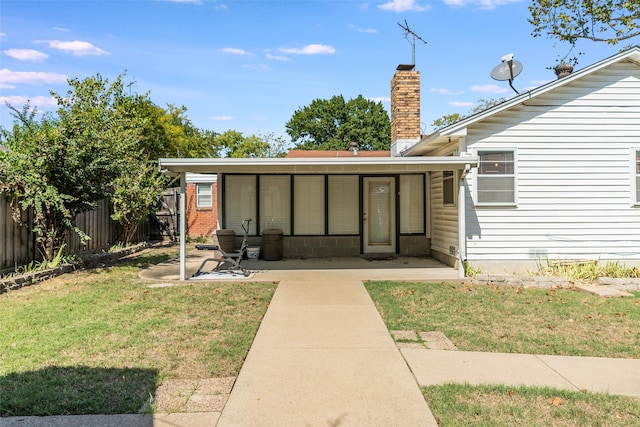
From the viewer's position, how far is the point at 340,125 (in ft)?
148

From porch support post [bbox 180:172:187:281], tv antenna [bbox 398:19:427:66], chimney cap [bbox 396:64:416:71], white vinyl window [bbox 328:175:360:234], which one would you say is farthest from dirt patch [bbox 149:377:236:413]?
tv antenna [bbox 398:19:427:66]

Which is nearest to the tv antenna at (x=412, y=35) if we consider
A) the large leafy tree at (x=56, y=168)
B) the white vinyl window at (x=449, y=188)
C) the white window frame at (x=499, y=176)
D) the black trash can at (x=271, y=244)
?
the white vinyl window at (x=449, y=188)

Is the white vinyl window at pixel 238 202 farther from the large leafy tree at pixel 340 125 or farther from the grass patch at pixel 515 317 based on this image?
the large leafy tree at pixel 340 125

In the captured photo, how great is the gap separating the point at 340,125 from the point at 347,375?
140 ft

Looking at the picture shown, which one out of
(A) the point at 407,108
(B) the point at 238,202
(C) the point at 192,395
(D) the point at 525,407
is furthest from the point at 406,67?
(C) the point at 192,395

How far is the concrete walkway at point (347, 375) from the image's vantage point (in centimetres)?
303

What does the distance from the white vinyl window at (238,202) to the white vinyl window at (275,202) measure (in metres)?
0.29

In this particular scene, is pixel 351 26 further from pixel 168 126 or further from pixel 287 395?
pixel 168 126

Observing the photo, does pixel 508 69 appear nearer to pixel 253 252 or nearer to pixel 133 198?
pixel 253 252

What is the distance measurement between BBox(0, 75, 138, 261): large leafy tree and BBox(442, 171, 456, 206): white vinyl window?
7.92 meters

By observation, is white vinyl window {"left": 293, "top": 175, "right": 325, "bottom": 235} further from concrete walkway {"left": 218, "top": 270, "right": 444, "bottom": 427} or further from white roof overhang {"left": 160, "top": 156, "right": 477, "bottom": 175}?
concrete walkway {"left": 218, "top": 270, "right": 444, "bottom": 427}

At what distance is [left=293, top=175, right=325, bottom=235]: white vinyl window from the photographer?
39.7 feet

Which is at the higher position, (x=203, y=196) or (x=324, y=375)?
(x=203, y=196)

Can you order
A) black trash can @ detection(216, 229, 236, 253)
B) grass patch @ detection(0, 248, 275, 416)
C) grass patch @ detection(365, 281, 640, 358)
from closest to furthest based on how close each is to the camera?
grass patch @ detection(0, 248, 275, 416)
grass patch @ detection(365, 281, 640, 358)
black trash can @ detection(216, 229, 236, 253)
